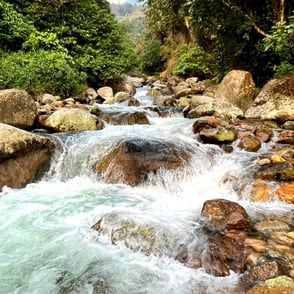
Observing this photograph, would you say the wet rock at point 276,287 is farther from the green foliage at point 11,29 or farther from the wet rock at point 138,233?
the green foliage at point 11,29

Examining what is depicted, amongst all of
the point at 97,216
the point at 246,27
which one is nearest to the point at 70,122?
Answer: the point at 97,216

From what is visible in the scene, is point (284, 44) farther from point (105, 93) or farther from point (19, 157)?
point (105, 93)

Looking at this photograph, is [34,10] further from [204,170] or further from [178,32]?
[178,32]

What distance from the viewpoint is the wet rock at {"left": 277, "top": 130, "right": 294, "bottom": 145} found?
611cm

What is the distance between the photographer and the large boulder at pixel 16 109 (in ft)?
21.1

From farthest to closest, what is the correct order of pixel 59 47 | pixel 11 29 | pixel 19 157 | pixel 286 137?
pixel 59 47, pixel 11 29, pixel 286 137, pixel 19 157

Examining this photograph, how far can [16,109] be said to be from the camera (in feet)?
21.6

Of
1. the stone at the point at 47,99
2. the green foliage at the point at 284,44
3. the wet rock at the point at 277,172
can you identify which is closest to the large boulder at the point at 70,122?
the stone at the point at 47,99

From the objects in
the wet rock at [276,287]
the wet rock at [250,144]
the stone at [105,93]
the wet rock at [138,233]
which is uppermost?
the stone at [105,93]

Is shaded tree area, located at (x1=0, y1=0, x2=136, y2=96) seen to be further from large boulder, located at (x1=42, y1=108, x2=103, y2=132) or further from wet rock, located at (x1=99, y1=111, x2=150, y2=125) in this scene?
wet rock, located at (x1=99, y1=111, x2=150, y2=125)

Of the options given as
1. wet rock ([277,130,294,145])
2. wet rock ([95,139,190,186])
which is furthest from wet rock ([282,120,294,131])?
wet rock ([95,139,190,186])

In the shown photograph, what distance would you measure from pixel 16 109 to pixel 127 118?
286cm

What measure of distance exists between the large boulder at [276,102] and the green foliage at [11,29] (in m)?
8.31

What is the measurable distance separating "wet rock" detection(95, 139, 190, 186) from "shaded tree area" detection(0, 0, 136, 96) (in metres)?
4.66
